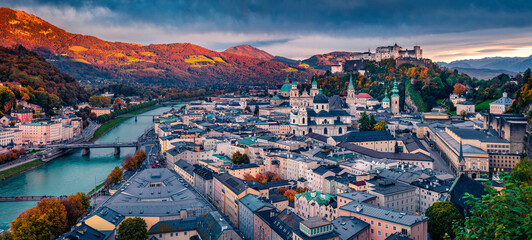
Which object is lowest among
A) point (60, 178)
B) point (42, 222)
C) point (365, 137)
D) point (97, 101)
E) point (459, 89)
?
point (60, 178)

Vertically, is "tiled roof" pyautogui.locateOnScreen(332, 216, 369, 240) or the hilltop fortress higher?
the hilltop fortress

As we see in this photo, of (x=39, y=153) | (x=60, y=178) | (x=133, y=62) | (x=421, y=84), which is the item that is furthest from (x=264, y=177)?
(x=133, y=62)

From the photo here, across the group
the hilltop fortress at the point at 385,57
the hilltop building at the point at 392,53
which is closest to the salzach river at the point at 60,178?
the hilltop fortress at the point at 385,57

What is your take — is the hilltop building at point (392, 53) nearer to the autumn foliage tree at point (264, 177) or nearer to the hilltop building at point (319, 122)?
the hilltop building at point (319, 122)

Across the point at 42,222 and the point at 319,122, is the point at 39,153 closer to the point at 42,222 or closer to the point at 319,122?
the point at 42,222

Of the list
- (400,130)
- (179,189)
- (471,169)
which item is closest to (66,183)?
(179,189)

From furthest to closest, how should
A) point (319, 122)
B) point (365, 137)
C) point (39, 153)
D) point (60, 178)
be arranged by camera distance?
point (319, 122)
point (39, 153)
point (365, 137)
point (60, 178)

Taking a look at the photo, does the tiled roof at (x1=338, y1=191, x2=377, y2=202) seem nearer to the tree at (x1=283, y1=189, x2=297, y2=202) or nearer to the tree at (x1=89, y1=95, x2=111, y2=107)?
the tree at (x1=283, y1=189, x2=297, y2=202)

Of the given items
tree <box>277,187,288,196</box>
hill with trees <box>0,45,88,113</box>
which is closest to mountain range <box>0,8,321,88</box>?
hill with trees <box>0,45,88,113</box>
